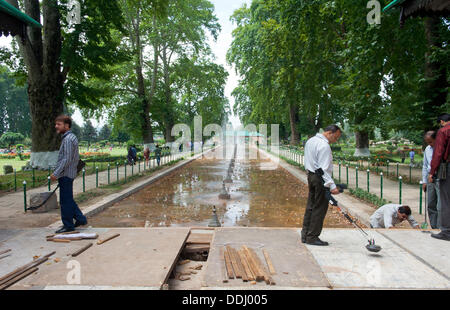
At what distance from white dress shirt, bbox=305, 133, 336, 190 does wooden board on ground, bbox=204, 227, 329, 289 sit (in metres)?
1.12

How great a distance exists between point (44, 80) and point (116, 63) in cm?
471

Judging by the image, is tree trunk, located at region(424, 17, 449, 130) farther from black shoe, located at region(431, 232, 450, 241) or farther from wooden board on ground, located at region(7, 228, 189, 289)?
wooden board on ground, located at region(7, 228, 189, 289)

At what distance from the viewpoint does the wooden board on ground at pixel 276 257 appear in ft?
12.3

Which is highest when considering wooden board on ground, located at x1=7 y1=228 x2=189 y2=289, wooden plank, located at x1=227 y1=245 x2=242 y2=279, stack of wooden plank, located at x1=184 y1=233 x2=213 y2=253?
wooden plank, located at x1=227 y1=245 x2=242 y2=279

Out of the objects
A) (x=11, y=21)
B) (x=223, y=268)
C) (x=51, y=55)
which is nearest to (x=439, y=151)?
(x=223, y=268)

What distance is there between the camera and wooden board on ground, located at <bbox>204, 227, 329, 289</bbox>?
148 inches

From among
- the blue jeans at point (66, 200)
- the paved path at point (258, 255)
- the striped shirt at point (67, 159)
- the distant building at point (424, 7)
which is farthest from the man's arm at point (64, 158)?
the distant building at point (424, 7)

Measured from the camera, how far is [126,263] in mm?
4316

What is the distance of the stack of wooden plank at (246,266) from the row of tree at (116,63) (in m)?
Result: 6.99

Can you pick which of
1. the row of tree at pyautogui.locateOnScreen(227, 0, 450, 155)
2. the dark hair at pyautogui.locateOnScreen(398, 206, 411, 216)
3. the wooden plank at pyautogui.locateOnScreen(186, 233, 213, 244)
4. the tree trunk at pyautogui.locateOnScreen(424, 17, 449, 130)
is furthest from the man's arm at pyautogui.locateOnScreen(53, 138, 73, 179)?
the tree trunk at pyautogui.locateOnScreen(424, 17, 449, 130)

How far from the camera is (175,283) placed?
14.0 feet

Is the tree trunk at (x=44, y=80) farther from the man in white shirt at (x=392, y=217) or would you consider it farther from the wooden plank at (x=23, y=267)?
the man in white shirt at (x=392, y=217)

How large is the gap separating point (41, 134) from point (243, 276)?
1701cm

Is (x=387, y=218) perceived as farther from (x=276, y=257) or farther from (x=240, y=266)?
(x=240, y=266)
